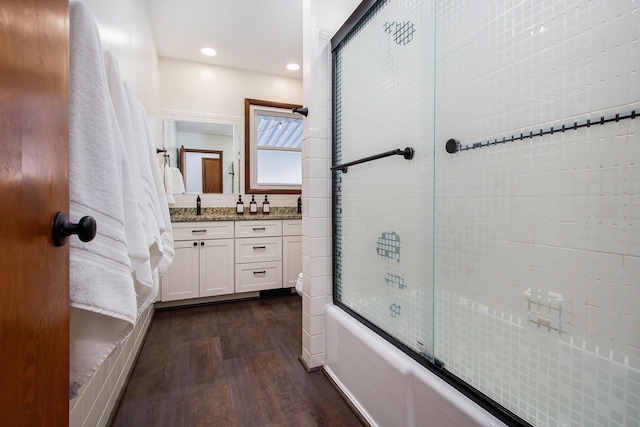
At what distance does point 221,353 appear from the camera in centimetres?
192

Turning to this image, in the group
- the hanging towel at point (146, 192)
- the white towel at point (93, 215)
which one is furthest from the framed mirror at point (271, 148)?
the white towel at point (93, 215)

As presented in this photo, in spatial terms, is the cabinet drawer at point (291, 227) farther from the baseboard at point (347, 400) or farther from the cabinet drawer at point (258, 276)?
the baseboard at point (347, 400)

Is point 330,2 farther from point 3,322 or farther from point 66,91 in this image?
point 3,322

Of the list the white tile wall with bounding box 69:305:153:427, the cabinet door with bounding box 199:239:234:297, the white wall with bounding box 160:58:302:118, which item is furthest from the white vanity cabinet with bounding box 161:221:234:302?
the white wall with bounding box 160:58:302:118

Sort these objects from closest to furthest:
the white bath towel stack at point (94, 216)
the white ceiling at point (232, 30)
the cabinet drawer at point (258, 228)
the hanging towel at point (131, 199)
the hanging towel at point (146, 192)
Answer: the white bath towel stack at point (94, 216) → the hanging towel at point (131, 199) → the hanging towel at point (146, 192) → the white ceiling at point (232, 30) → the cabinet drawer at point (258, 228)

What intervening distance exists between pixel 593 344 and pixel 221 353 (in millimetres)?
1841

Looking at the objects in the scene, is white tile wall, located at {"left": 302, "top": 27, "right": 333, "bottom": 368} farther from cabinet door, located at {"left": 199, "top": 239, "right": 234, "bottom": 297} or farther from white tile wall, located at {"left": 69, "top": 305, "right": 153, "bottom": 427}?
cabinet door, located at {"left": 199, "top": 239, "right": 234, "bottom": 297}

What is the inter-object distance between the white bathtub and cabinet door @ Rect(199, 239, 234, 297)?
1477mm

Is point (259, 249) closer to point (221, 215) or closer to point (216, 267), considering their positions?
point (216, 267)

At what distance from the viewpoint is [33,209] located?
1.61 feet

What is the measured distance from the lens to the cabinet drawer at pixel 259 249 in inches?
114

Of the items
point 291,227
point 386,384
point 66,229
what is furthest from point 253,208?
point 66,229

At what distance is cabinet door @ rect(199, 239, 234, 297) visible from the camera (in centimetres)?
277

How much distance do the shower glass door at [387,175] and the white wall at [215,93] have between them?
6.33 feet
